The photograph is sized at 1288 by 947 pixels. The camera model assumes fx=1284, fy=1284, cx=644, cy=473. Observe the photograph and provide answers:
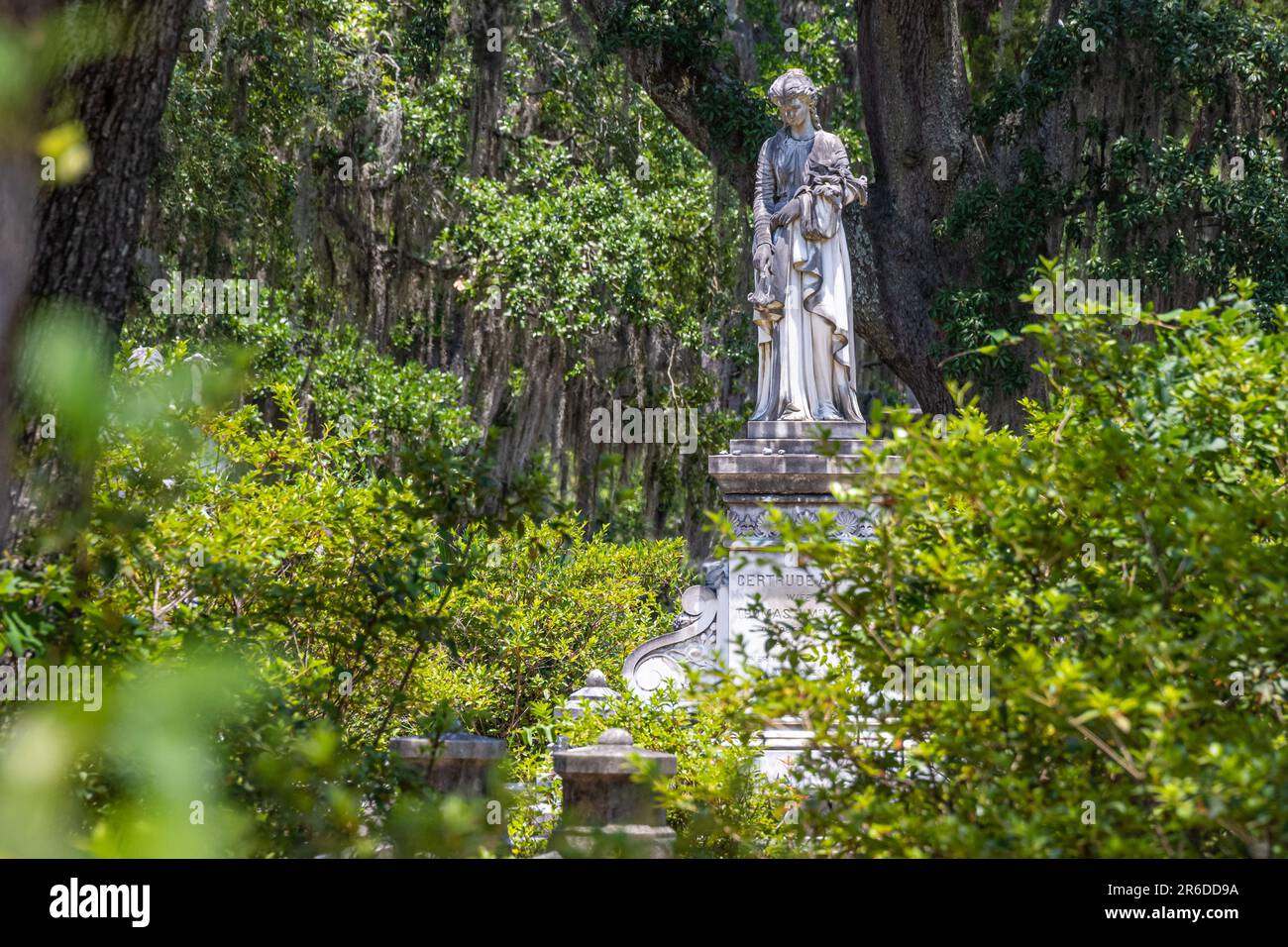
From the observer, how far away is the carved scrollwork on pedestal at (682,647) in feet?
27.1

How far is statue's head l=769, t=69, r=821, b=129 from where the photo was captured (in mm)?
8781

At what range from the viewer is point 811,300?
28.4 ft

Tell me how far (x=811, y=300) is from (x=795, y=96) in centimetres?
143

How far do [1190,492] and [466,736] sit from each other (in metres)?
2.84

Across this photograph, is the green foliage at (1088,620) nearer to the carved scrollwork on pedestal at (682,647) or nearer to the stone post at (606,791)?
the stone post at (606,791)

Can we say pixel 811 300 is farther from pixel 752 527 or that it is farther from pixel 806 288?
pixel 752 527

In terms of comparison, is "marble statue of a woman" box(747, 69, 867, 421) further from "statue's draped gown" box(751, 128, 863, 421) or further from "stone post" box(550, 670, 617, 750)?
"stone post" box(550, 670, 617, 750)

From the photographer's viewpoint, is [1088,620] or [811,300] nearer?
[1088,620]

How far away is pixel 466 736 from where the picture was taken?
497 centimetres

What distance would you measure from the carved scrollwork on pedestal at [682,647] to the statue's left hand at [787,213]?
2.52 m

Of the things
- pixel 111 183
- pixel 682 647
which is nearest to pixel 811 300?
pixel 682 647

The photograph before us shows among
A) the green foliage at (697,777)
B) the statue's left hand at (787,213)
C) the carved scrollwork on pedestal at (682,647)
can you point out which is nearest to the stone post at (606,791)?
the green foliage at (697,777)

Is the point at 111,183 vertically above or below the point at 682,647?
above

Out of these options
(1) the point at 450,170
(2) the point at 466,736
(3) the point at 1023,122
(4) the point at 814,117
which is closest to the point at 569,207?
(1) the point at 450,170
